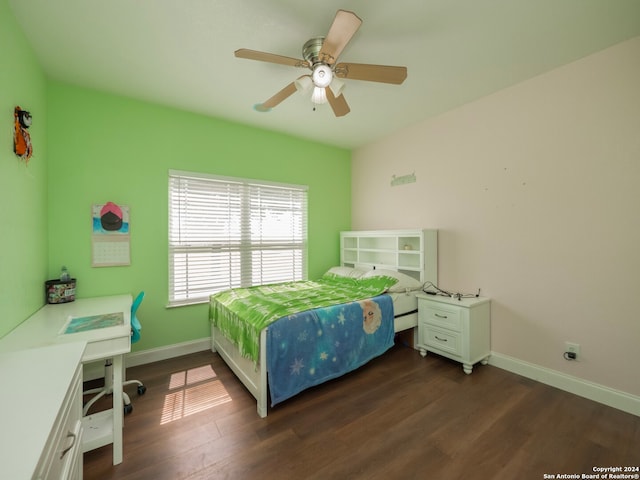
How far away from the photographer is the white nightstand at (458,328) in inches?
102

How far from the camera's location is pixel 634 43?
6.41 ft

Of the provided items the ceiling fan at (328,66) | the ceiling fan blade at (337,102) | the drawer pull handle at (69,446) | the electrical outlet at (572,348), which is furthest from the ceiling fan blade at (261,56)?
the electrical outlet at (572,348)

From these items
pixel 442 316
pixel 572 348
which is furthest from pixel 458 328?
pixel 572 348

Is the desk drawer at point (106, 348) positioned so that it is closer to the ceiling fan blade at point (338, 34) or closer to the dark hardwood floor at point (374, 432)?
the dark hardwood floor at point (374, 432)

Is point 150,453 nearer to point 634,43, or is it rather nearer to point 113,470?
point 113,470

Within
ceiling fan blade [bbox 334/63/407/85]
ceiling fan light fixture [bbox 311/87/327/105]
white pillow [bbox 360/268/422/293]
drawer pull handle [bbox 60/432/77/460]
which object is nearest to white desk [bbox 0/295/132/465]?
drawer pull handle [bbox 60/432/77/460]

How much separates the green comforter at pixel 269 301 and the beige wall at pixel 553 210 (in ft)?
3.45

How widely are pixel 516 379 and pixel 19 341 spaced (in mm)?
3652

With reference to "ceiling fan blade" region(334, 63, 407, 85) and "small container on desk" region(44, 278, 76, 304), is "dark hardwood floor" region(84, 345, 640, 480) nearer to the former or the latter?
"small container on desk" region(44, 278, 76, 304)

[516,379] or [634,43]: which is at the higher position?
[634,43]

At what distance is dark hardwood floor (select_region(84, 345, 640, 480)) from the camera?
1545 mm

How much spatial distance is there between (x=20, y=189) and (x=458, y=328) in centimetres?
365

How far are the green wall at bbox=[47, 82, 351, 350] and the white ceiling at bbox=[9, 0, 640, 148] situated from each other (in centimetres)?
23

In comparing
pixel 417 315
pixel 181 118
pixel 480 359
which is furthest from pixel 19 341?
pixel 480 359
